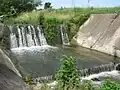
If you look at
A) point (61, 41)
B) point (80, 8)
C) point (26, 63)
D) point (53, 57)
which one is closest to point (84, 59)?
point (53, 57)

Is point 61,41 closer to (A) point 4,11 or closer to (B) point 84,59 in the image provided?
(B) point 84,59

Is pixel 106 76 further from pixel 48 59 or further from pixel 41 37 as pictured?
pixel 41 37

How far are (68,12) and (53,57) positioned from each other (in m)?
8.31

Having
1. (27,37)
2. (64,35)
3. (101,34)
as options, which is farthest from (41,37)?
(101,34)

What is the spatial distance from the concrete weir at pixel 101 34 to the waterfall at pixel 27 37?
2358 mm

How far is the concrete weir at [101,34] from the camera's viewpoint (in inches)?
598

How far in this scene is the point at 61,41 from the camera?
18.9 meters

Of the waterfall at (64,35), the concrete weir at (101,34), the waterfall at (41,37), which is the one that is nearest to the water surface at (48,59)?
the concrete weir at (101,34)

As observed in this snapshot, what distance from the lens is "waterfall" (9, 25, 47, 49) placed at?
1727 centimetres

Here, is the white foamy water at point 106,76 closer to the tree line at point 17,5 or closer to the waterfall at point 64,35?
the waterfall at point 64,35

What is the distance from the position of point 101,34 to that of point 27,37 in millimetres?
4781

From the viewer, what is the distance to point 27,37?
17.7m

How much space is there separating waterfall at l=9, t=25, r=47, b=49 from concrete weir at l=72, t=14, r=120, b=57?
2.36 metres

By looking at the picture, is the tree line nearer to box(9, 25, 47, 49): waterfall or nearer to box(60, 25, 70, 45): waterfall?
box(9, 25, 47, 49): waterfall
